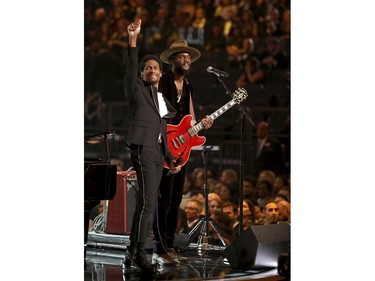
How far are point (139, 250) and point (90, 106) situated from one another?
792 millimetres

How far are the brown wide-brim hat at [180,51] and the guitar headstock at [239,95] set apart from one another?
0.95 ft

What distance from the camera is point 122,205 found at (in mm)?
6137

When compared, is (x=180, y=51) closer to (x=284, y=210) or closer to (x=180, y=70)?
(x=180, y=70)

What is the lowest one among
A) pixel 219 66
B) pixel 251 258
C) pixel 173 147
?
pixel 251 258

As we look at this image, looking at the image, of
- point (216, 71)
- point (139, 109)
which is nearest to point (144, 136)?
point (139, 109)

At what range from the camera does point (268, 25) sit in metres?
→ 6.55

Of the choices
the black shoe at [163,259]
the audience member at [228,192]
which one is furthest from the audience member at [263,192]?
the black shoe at [163,259]

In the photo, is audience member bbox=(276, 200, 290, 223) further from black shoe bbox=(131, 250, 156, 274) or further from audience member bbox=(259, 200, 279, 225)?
black shoe bbox=(131, 250, 156, 274)

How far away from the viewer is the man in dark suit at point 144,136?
6062 mm

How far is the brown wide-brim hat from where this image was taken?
6.20 m

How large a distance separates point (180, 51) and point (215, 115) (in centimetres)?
39

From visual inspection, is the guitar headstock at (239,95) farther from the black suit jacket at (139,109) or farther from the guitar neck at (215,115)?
the black suit jacket at (139,109)
